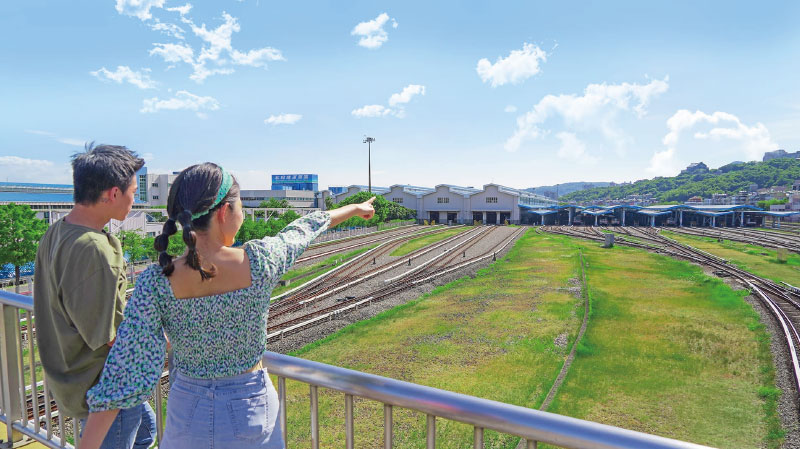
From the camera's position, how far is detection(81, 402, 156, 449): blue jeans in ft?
7.03

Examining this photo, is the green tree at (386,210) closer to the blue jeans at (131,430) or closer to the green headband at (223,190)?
the blue jeans at (131,430)

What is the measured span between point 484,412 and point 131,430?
1784 mm

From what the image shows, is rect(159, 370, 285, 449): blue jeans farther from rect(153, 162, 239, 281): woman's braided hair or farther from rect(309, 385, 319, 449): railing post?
rect(153, 162, 239, 281): woman's braided hair

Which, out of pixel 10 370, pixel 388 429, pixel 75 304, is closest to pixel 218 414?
pixel 388 429

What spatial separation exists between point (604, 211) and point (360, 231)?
163 feet

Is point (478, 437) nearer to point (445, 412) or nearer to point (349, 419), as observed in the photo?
point (445, 412)

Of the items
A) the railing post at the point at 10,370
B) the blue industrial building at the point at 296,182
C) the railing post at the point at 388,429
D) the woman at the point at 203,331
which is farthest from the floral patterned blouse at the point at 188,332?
the blue industrial building at the point at 296,182

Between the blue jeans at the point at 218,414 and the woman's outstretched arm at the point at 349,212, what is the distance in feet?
2.71

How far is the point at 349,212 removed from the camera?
7.67 ft

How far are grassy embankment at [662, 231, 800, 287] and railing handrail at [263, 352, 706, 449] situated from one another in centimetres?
3012

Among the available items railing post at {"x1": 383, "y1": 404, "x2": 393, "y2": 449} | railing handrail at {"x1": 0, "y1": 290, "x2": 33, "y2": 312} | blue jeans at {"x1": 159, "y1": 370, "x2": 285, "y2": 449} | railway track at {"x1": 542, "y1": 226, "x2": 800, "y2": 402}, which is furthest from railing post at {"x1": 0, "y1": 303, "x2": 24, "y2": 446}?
railway track at {"x1": 542, "y1": 226, "x2": 800, "y2": 402}

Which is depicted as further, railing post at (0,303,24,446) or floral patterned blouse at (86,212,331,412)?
railing post at (0,303,24,446)

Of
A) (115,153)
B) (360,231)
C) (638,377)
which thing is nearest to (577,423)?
(115,153)

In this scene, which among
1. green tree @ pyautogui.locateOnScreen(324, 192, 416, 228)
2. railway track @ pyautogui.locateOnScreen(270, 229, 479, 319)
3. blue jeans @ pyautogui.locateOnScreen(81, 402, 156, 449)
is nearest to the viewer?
blue jeans @ pyautogui.locateOnScreen(81, 402, 156, 449)
